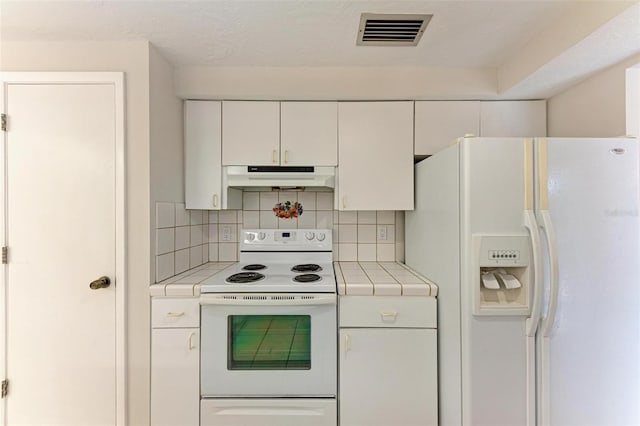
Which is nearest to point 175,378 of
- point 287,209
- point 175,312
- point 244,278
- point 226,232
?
point 175,312

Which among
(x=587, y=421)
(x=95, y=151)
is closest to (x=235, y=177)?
(x=95, y=151)

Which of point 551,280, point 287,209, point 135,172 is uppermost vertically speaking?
point 135,172

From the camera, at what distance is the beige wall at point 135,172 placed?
1522mm

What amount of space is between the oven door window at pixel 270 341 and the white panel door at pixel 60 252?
0.66 metres

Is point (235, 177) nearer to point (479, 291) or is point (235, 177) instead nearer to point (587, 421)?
point (479, 291)

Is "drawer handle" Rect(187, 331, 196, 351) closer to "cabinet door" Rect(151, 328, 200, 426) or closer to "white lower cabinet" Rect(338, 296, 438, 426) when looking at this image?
"cabinet door" Rect(151, 328, 200, 426)

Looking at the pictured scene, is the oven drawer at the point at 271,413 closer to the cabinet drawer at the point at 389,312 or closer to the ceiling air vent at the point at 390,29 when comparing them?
the cabinet drawer at the point at 389,312

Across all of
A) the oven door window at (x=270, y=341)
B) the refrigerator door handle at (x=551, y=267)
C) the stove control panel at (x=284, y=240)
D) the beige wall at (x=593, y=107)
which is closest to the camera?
the refrigerator door handle at (x=551, y=267)

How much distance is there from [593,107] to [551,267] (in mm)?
1101

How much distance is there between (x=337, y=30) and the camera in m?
1.41

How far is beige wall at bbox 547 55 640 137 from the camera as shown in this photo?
4.75ft

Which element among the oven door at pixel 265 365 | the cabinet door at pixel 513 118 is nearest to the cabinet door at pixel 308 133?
the oven door at pixel 265 365

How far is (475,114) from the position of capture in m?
1.88

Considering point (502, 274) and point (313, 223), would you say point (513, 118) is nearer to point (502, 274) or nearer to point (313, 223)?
point (502, 274)
